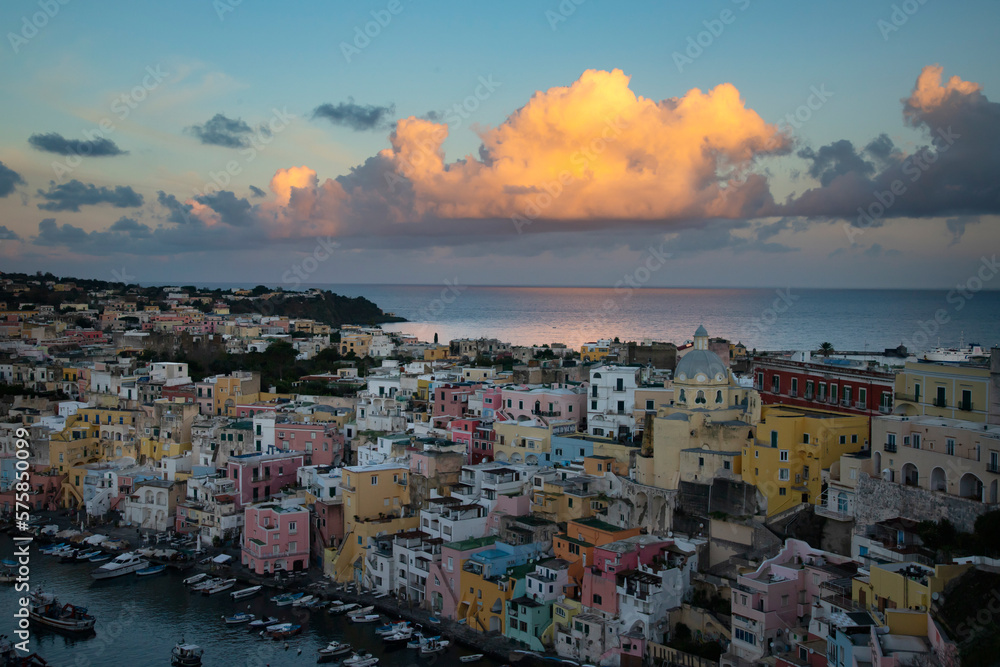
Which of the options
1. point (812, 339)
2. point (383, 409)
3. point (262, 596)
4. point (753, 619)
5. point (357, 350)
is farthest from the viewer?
point (812, 339)

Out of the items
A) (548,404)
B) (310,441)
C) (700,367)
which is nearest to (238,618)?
(310,441)

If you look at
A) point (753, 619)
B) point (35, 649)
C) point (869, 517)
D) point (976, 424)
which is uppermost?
point (976, 424)

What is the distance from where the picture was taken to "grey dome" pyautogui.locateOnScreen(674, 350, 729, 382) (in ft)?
78.9

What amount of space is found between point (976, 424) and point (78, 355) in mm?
48185

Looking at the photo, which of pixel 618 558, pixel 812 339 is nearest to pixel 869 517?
pixel 618 558

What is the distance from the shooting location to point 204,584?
25.6m

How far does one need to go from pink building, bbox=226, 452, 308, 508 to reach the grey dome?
14430 millimetres

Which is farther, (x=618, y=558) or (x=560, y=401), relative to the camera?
(x=560, y=401)

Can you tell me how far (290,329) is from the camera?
246 ft

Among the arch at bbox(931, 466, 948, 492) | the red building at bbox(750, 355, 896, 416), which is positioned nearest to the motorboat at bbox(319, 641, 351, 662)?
the arch at bbox(931, 466, 948, 492)

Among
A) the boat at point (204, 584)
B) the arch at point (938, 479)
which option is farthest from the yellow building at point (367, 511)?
the arch at point (938, 479)

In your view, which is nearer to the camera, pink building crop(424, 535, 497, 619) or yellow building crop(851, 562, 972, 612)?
yellow building crop(851, 562, 972, 612)

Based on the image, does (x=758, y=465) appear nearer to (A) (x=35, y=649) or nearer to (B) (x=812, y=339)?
(A) (x=35, y=649)

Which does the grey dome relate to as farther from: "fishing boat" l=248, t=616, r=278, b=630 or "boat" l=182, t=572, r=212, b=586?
"boat" l=182, t=572, r=212, b=586
